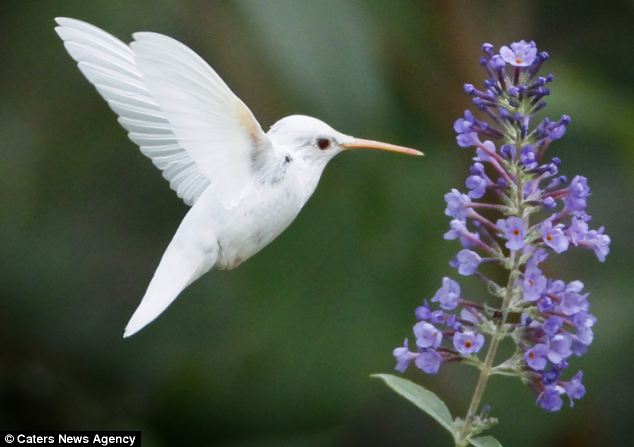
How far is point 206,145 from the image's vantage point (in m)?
2.40

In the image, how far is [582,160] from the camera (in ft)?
14.5

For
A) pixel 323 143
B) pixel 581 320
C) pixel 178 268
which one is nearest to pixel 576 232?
pixel 581 320

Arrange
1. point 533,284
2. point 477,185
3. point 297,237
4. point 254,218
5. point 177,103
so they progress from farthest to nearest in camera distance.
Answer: point 297,237 → point 254,218 → point 177,103 → point 477,185 → point 533,284

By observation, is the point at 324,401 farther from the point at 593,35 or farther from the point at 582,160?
the point at 593,35

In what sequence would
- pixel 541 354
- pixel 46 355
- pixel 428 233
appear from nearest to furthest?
pixel 541 354, pixel 428 233, pixel 46 355

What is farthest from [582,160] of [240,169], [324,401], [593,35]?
[240,169]

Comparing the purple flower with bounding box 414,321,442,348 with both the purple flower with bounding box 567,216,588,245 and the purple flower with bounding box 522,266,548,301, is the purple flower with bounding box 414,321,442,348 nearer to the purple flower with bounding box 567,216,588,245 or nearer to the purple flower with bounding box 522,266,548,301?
the purple flower with bounding box 522,266,548,301

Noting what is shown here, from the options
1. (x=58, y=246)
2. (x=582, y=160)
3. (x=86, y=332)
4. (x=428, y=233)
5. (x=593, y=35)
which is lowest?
(x=86, y=332)

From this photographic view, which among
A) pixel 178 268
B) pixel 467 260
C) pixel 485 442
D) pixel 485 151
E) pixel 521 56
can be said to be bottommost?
pixel 485 442

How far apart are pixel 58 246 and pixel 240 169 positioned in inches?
92.0

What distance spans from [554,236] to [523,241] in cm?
6

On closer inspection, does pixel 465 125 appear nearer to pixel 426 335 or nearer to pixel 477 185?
pixel 477 185

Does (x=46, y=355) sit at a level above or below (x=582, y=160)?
below

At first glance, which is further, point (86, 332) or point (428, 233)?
point (86, 332)
